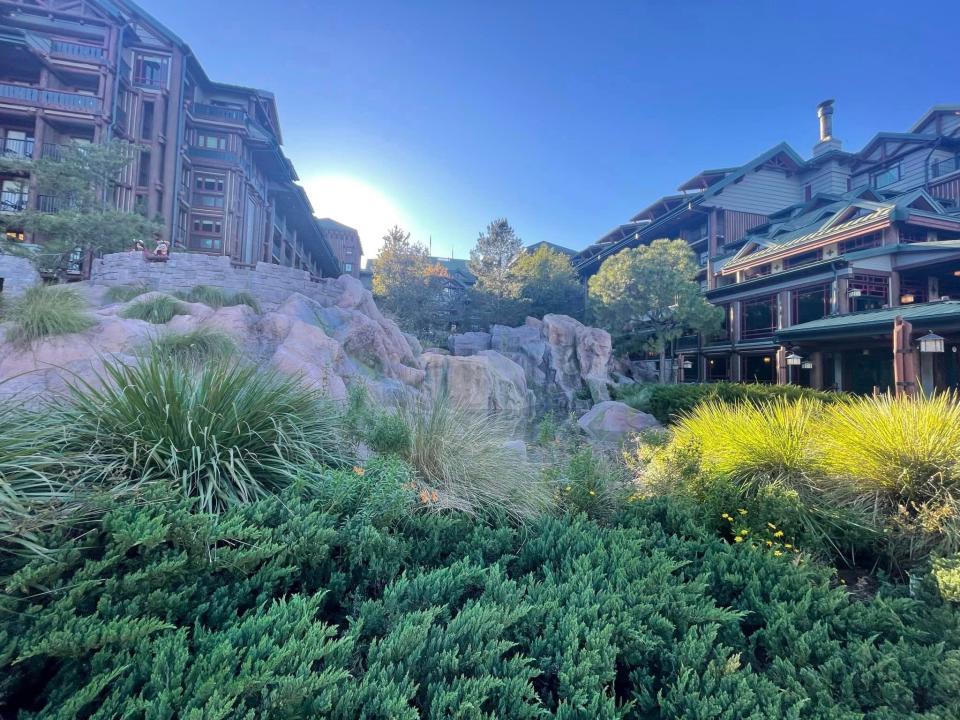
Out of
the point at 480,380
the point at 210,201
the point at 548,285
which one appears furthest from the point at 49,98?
the point at 548,285

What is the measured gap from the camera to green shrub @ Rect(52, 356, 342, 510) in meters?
2.67

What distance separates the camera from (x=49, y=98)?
20.0 m

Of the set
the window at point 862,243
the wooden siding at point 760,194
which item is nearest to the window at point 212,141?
the wooden siding at point 760,194

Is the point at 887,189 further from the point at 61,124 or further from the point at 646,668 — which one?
the point at 61,124

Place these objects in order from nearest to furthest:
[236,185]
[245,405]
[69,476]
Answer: [69,476] → [245,405] → [236,185]

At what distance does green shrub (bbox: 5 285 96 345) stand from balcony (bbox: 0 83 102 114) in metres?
18.0

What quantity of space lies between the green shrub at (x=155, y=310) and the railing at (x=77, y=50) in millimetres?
19519

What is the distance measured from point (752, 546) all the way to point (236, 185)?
29.4 metres

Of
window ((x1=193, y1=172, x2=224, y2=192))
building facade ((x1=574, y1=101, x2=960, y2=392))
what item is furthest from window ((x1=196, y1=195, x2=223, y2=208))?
building facade ((x1=574, y1=101, x2=960, y2=392))

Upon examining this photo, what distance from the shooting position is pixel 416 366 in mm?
14562

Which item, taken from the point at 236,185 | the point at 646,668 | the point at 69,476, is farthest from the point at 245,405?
the point at 236,185

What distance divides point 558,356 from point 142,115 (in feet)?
80.9

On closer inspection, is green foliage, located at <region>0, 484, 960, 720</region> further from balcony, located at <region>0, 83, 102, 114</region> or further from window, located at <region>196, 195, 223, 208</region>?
window, located at <region>196, 195, 223, 208</region>

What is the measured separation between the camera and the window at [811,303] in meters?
19.0
